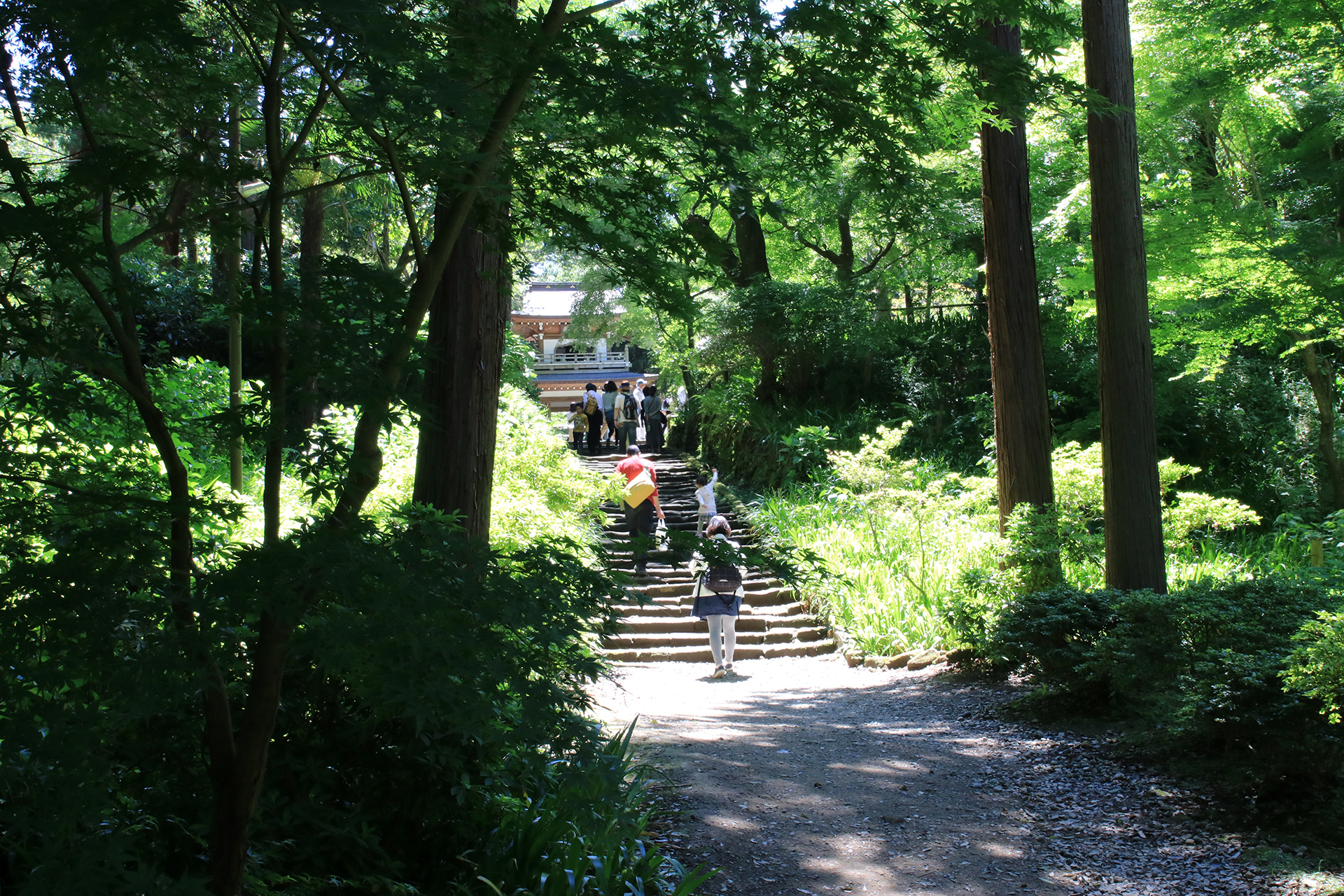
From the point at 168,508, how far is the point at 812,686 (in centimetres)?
712

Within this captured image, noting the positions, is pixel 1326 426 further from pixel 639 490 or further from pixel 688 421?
pixel 688 421

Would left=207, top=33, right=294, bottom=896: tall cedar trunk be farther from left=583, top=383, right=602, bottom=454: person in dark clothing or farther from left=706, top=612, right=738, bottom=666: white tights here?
left=583, top=383, right=602, bottom=454: person in dark clothing

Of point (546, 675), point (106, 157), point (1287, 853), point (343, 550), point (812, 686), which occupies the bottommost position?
point (812, 686)

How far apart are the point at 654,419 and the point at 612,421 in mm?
1119

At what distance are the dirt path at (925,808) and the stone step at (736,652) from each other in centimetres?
285

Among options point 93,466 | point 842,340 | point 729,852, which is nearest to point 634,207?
point 93,466

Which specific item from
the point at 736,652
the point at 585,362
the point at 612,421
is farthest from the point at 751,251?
the point at 585,362

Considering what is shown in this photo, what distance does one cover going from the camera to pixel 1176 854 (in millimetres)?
3887

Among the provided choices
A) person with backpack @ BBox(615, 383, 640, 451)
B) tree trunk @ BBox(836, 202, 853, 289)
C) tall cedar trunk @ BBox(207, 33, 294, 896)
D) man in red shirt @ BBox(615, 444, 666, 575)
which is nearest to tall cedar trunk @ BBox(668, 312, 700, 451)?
person with backpack @ BBox(615, 383, 640, 451)

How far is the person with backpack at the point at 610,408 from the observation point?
21.9 metres

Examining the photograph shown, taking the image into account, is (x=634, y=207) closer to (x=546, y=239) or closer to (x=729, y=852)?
(x=546, y=239)

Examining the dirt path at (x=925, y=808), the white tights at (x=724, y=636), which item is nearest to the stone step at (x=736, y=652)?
the white tights at (x=724, y=636)

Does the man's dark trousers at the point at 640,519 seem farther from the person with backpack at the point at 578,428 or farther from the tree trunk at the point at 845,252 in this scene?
the person with backpack at the point at 578,428

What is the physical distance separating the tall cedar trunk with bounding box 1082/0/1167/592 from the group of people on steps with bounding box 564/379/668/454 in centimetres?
1478
